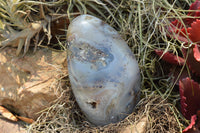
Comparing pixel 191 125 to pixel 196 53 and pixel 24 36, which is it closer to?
pixel 196 53

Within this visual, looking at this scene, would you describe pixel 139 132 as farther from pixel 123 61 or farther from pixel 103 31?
pixel 103 31

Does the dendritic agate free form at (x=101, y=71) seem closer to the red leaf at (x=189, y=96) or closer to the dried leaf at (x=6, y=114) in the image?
the red leaf at (x=189, y=96)

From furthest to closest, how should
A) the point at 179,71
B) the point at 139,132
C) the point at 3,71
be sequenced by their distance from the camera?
1. the point at 3,71
2. the point at 179,71
3. the point at 139,132

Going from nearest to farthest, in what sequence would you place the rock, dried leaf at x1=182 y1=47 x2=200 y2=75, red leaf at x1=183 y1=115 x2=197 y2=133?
red leaf at x1=183 y1=115 x2=197 y2=133 < dried leaf at x1=182 y1=47 x2=200 y2=75 < the rock

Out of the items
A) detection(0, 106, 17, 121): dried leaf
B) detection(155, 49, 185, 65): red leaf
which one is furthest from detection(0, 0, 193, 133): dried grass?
detection(0, 106, 17, 121): dried leaf

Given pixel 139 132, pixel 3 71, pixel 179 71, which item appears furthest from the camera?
pixel 3 71

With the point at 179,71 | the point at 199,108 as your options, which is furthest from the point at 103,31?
the point at 199,108

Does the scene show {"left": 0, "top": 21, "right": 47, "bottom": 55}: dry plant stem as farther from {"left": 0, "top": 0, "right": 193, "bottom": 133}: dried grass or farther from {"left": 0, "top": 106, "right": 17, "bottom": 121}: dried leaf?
{"left": 0, "top": 106, "right": 17, "bottom": 121}: dried leaf
